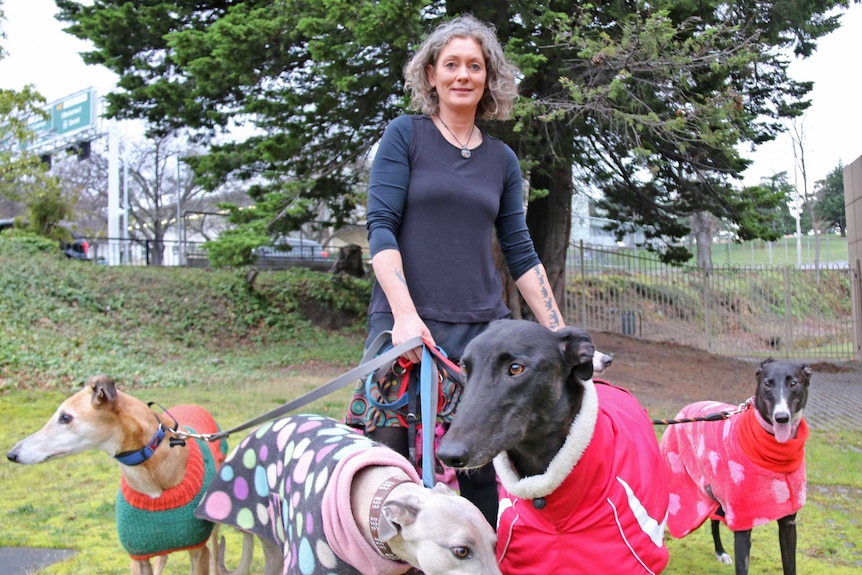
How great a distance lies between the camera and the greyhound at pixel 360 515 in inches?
93.7

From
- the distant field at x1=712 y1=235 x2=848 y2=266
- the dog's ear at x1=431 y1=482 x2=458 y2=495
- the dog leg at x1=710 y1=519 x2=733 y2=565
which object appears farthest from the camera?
the distant field at x1=712 y1=235 x2=848 y2=266

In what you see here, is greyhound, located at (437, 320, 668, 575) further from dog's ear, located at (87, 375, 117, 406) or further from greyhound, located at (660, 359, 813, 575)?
dog's ear, located at (87, 375, 117, 406)

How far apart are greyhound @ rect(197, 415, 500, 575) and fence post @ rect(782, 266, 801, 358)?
17003 millimetres

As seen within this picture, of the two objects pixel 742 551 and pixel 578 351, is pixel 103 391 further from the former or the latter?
pixel 742 551

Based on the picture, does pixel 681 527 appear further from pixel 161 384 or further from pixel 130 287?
pixel 130 287

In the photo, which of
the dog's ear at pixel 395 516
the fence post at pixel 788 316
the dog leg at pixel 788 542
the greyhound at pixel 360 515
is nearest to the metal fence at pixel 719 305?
the fence post at pixel 788 316

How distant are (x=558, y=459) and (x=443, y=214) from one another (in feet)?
3.44

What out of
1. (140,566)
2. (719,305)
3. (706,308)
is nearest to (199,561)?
(140,566)

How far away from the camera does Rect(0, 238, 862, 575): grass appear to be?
15.7 ft

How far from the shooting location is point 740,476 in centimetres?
379

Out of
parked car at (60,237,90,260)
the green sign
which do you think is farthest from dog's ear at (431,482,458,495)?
the green sign

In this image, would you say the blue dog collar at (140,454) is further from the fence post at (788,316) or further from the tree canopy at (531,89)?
the fence post at (788,316)

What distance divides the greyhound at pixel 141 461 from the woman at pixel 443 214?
123 centimetres

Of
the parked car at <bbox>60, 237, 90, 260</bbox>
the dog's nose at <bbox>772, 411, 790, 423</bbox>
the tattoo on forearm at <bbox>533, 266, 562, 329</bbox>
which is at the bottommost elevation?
the dog's nose at <bbox>772, 411, 790, 423</bbox>
